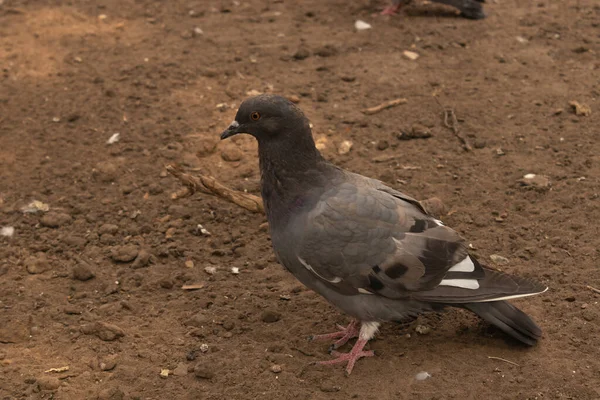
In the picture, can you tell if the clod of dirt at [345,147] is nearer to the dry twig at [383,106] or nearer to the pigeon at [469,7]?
the dry twig at [383,106]

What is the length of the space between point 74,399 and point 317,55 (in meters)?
4.55

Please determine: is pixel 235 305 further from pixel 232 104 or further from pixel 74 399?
pixel 232 104

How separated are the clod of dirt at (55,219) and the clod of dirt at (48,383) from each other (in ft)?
5.37

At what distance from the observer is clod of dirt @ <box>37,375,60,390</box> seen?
4.02 metres

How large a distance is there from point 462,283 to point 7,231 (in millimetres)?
3203

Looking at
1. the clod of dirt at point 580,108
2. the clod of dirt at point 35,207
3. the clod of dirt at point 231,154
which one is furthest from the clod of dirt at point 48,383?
the clod of dirt at point 580,108

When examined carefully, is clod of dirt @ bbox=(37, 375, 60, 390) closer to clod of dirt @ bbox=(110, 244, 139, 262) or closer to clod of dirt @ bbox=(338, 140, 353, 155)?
clod of dirt @ bbox=(110, 244, 139, 262)

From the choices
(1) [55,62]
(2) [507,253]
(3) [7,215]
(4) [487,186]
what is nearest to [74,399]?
(3) [7,215]

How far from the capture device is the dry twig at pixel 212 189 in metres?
4.93

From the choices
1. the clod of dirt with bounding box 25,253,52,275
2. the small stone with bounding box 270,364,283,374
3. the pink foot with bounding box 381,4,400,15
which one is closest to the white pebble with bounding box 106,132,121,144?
the clod of dirt with bounding box 25,253,52,275

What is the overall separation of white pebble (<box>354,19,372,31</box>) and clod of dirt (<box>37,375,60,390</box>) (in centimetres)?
524

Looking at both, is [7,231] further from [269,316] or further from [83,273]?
[269,316]

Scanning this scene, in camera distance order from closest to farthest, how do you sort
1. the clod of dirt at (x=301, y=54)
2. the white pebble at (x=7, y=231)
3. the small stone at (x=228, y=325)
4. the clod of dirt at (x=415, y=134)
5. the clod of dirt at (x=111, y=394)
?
the clod of dirt at (x=111, y=394), the small stone at (x=228, y=325), the white pebble at (x=7, y=231), the clod of dirt at (x=415, y=134), the clod of dirt at (x=301, y=54)

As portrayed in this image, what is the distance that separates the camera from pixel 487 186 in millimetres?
5691
